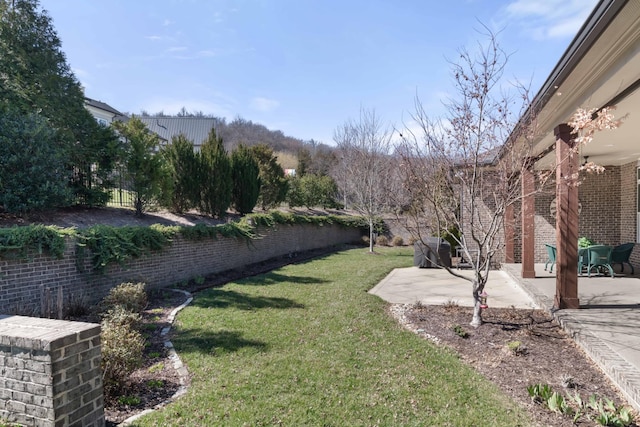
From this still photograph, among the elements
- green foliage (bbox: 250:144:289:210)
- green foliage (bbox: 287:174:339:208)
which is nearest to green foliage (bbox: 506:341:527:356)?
green foliage (bbox: 250:144:289:210)

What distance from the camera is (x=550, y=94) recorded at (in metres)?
5.04

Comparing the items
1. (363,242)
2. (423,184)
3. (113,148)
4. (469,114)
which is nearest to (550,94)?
(469,114)

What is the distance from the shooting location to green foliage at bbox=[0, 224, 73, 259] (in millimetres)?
5026

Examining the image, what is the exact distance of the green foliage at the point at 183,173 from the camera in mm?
12250

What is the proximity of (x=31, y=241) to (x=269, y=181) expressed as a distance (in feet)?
45.0

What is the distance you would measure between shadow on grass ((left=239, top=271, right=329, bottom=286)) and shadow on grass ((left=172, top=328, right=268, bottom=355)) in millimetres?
3762

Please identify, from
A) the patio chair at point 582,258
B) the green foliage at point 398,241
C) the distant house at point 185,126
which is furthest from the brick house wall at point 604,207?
the distant house at point 185,126

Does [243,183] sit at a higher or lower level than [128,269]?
higher

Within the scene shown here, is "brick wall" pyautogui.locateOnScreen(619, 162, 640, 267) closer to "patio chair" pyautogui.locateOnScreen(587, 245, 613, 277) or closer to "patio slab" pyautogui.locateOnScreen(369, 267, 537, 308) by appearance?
"patio chair" pyautogui.locateOnScreen(587, 245, 613, 277)

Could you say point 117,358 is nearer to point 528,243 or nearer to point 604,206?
point 528,243

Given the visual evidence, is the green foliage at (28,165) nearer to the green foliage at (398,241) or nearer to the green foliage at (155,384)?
the green foliage at (155,384)

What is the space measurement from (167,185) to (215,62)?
389cm

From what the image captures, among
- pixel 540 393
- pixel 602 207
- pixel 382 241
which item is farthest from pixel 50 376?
→ pixel 382 241

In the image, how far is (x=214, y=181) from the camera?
42.5 ft
